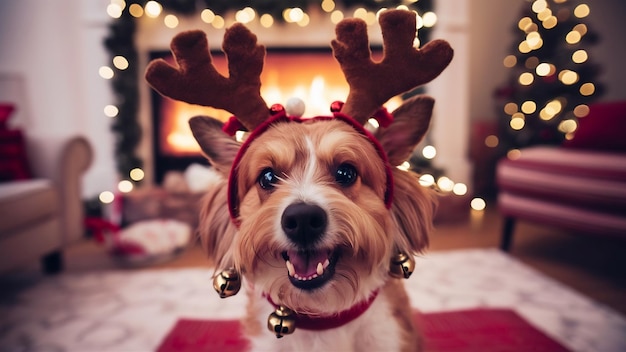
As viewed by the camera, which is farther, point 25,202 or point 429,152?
point 429,152

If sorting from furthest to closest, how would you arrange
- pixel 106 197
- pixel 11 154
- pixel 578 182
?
pixel 106 197, pixel 11 154, pixel 578 182

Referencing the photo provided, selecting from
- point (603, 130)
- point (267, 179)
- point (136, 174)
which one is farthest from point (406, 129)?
point (136, 174)

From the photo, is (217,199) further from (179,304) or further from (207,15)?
(207,15)

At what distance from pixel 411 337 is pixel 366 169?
0.51 metres

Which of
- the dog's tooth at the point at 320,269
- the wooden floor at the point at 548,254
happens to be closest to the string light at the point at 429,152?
the wooden floor at the point at 548,254

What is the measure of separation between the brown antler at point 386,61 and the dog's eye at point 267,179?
0.27 m

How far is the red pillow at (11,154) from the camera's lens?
2418 millimetres

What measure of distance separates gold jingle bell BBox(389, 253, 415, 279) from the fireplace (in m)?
3.24

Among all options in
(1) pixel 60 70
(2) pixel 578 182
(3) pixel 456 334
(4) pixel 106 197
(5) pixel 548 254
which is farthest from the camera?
Answer: (1) pixel 60 70

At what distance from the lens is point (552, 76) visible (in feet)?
14.1

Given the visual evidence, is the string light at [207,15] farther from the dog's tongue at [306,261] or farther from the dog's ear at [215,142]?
the dog's tongue at [306,261]

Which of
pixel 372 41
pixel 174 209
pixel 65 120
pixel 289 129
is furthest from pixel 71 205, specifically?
pixel 372 41

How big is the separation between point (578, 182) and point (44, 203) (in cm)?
337

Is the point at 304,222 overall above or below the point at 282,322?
above
